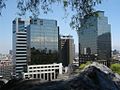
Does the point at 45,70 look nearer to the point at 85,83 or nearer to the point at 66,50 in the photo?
the point at 66,50

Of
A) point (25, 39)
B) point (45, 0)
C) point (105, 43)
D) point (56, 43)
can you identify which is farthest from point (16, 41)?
point (45, 0)

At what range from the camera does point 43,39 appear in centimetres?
11444

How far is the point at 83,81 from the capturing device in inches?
177

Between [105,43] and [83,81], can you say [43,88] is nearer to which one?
[83,81]

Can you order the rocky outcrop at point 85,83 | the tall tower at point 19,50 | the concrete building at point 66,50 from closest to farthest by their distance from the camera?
the rocky outcrop at point 85,83, the tall tower at point 19,50, the concrete building at point 66,50

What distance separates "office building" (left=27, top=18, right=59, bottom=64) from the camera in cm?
10725

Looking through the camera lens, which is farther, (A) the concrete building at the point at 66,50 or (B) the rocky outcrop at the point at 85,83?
(A) the concrete building at the point at 66,50

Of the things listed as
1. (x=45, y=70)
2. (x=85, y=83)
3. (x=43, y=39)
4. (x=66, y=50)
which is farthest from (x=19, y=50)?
(x=85, y=83)

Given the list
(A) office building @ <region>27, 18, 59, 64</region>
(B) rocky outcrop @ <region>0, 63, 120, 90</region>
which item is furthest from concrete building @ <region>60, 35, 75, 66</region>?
(B) rocky outcrop @ <region>0, 63, 120, 90</region>

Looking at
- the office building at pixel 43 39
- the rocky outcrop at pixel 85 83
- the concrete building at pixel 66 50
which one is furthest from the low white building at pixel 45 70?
the rocky outcrop at pixel 85 83

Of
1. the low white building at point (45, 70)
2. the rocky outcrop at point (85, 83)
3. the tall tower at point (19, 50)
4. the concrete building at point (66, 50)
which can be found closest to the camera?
the rocky outcrop at point (85, 83)

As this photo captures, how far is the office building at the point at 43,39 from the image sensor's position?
10725cm

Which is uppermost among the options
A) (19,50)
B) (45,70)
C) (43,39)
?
(43,39)

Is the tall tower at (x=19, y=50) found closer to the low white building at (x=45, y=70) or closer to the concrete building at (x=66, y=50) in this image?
the concrete building at (x=66, y=50)
